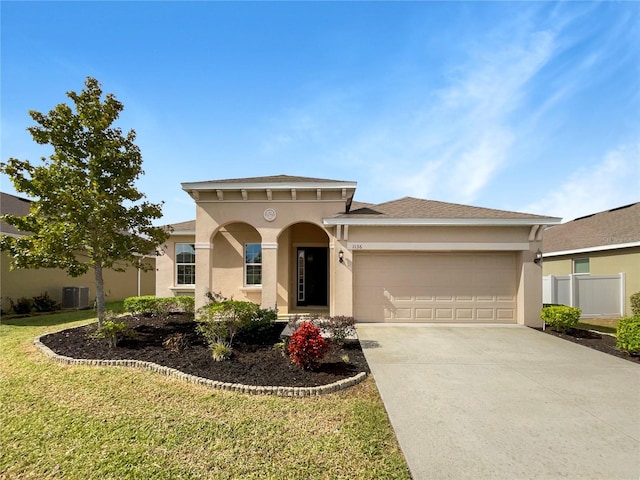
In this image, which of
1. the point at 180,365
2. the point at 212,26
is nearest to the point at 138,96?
the point at 212,26

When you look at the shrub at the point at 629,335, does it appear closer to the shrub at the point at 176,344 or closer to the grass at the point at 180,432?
the grass at the point at 180,432

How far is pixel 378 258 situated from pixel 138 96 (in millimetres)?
8288

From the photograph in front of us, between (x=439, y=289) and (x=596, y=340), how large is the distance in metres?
3.98

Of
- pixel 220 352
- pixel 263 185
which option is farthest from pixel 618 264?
pixel 220 352

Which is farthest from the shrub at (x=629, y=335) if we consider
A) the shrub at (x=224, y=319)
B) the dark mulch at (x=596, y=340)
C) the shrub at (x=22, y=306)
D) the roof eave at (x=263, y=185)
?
the shrub at (x=22, y=306)

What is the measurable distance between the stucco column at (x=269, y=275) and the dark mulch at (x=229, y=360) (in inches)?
67.6

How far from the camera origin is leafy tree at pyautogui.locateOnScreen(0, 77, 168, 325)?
6.62m

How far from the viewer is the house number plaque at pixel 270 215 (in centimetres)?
994

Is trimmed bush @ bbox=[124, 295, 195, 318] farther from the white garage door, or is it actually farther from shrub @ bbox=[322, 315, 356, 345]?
shrub @ bbox=[322, 315, 356, 345]

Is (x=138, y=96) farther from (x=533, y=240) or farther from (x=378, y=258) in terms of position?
(x=533, y=240)

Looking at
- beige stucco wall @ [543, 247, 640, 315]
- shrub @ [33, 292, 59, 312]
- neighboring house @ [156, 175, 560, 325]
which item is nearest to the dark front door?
neighboring house @ [156, 175, 560, 325]

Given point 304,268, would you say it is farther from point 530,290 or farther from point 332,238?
point 530,290

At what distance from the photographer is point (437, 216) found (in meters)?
9.48

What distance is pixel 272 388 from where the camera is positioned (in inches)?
180
